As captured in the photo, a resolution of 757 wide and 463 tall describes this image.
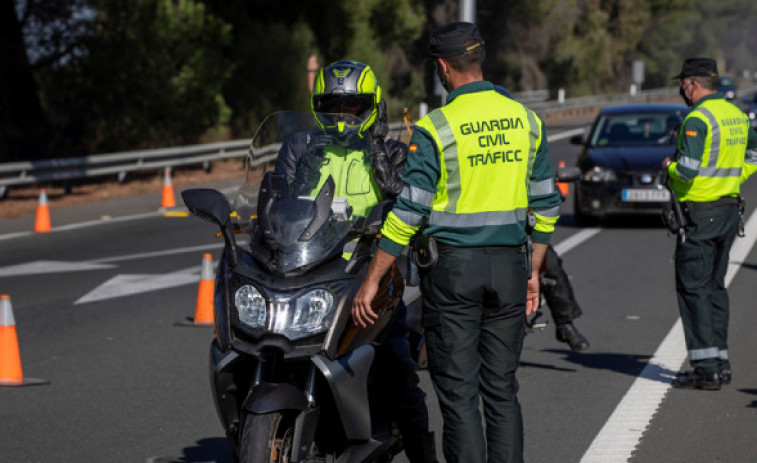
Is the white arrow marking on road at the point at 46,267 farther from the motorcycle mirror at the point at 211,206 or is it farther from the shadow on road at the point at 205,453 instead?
the motorcycle mirror at the point at 211,206

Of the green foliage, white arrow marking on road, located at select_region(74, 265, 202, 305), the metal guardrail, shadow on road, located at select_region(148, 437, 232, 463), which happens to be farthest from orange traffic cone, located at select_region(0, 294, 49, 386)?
the green foliage

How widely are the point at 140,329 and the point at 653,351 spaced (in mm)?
3865

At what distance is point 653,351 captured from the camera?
949cm

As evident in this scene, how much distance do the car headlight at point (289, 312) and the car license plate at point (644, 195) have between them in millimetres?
12642

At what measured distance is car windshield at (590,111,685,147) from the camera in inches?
744

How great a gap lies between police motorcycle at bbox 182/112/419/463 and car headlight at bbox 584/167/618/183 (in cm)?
1243

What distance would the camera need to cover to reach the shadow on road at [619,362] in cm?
870

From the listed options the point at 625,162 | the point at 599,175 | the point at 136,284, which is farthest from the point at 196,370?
the point at 625,162

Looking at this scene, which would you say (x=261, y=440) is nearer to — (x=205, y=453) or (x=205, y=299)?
(x=205, y=453)

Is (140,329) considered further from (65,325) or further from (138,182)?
(138,182)

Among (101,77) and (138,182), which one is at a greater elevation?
(101,77)

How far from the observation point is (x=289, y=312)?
5172 mm

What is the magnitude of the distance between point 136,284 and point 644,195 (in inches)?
286

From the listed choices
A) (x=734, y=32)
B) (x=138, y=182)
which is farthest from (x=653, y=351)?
(x=734, y=32)
